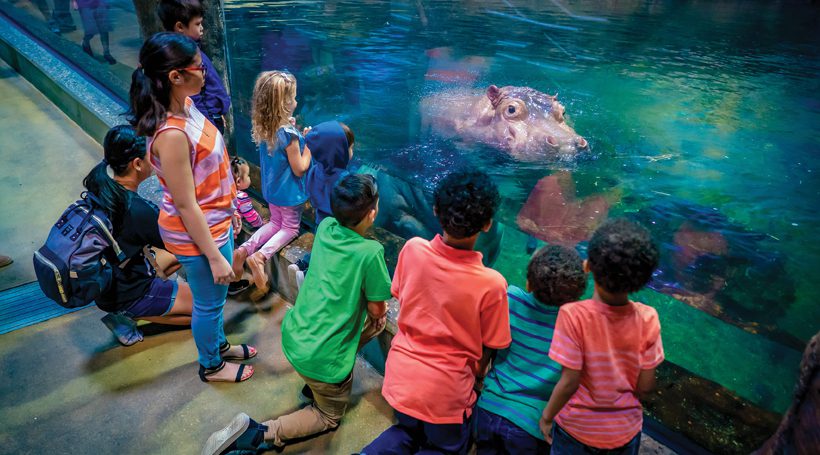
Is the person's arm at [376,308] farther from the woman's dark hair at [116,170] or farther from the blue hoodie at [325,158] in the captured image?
the woman's dark hair at [116,170]

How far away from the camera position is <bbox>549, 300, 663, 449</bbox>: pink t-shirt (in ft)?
5.27

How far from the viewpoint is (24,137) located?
597 centimetres

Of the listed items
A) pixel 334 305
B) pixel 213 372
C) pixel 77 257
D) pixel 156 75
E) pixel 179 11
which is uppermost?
pixel 179 11

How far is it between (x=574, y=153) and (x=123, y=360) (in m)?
4.14

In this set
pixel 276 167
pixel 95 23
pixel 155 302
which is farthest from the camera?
pixel 95 23

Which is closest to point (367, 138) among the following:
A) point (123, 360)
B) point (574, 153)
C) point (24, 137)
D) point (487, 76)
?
point (574, 153)

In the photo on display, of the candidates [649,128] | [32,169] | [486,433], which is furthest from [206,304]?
[649,128]

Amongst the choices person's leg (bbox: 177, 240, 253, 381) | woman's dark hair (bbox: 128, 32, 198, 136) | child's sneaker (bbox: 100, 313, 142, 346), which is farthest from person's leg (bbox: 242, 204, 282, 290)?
woman's dark hair (bbox: 128, 32, 198, 136)

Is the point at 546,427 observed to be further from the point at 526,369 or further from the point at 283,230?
the point at 283,230

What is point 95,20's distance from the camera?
6.79 m

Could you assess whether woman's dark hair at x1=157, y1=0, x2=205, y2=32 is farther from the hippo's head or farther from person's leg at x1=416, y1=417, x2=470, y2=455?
the hippo's head

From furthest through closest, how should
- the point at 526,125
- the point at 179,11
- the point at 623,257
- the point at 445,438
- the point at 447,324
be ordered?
1. the point at 526,125
2. the point at 179,11
3. the point at 445,438
4. the point at 447,324
5. the point at 623,257

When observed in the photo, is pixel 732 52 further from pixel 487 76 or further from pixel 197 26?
pixel 197 26

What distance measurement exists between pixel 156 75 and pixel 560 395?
196 centimetres
